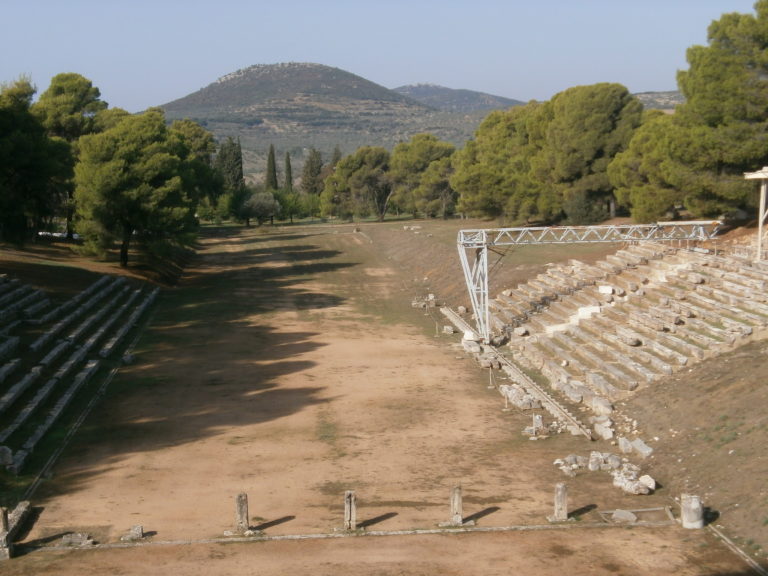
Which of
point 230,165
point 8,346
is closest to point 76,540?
point 8,346

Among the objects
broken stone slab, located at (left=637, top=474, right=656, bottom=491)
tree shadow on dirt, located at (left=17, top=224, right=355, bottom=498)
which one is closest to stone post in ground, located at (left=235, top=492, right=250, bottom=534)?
tree shadow on dirt, located at (left=17, top=224, right=355, bottom=498)

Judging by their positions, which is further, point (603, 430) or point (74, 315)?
point (74, 315)

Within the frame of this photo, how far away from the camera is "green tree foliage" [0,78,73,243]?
40000 millimetres

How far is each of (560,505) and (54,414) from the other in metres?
14.8

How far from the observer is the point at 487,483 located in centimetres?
2072

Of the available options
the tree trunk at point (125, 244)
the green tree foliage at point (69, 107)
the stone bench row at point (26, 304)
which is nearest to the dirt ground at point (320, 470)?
the stone bench row at point (26, 304)

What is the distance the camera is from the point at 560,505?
59.5ft

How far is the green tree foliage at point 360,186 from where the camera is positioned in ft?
329

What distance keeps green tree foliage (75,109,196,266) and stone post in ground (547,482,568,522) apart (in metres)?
36.9

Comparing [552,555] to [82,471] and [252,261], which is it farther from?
[252,261]

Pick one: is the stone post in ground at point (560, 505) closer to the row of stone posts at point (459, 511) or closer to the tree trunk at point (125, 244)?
the row of stone posts at point (459, 511)

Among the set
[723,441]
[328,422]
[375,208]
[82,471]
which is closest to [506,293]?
Result: [328,422]

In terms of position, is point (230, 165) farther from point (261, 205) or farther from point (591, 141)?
point (591, 141)

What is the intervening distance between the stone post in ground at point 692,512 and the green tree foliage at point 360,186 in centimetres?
8390
